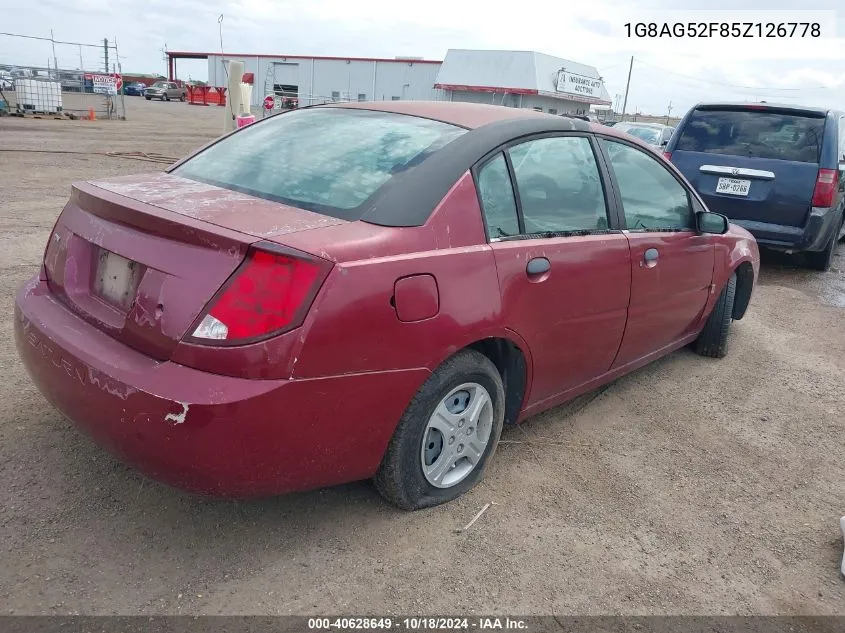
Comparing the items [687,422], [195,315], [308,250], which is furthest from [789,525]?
[195,315]

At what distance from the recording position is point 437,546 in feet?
8.28

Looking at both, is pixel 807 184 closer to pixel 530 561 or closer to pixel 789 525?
pixel 789 525

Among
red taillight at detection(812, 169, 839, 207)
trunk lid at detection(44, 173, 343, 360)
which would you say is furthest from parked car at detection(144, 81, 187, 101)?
trunk lid at detection(44, 173, 343, 360)

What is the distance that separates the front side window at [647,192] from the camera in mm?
3467

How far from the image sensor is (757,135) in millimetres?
7066

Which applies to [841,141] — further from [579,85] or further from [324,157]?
[579,85]

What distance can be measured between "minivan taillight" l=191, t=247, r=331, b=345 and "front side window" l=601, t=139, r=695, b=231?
195 centimetres

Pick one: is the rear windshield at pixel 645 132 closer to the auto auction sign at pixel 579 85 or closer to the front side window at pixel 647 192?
the front side window at pixel 647 192

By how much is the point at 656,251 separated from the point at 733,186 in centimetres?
411

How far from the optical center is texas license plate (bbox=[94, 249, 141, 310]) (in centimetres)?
227

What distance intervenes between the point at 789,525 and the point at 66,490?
2.90 metres

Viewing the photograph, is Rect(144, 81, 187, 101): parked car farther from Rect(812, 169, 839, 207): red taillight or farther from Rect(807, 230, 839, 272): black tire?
Rect(812, 169, 839, 207): red taillight

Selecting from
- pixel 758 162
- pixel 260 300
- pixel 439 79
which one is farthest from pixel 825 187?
pixel 439 79

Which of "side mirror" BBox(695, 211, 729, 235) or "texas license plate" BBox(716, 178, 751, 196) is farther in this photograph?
"texas license plate" BBox(716, 178, 751, 196)
